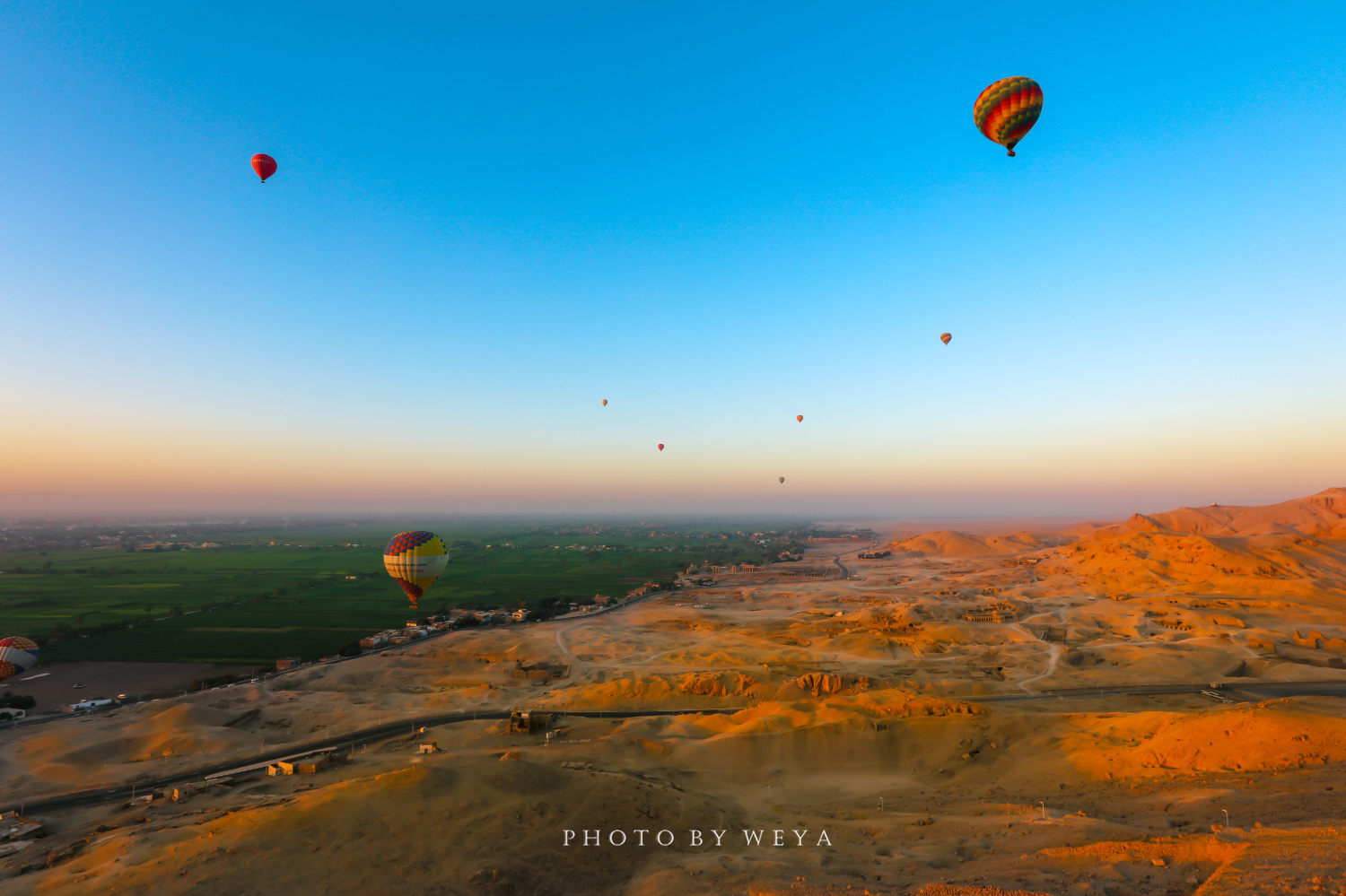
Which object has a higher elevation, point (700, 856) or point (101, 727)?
point (700, 856)

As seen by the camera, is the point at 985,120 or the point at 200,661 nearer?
the point at 985,120

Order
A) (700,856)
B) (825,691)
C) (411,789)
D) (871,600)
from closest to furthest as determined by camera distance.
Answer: (700,856), (411,789), (825,691), (871,600)

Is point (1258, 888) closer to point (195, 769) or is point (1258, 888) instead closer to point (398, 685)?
point (195, 769)

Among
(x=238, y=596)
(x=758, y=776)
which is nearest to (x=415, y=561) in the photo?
(x=758, y=776)

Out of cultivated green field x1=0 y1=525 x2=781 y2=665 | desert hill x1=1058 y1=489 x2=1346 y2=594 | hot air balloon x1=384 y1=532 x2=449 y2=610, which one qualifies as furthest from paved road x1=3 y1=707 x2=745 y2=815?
desert hill x1=1058 y1=489 x2=1346 y2=594

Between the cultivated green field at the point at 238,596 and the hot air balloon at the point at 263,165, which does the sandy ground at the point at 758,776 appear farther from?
the hot air balloon at the point at 263,165

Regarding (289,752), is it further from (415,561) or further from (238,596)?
(238,596)

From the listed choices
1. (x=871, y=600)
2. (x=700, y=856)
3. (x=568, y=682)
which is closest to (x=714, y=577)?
(x=871, y=600)
